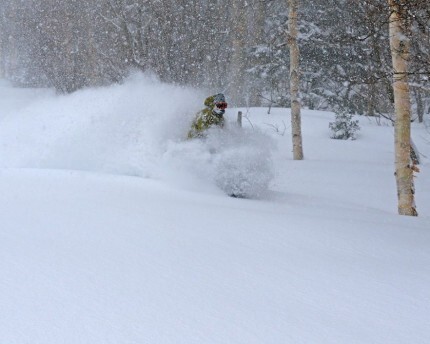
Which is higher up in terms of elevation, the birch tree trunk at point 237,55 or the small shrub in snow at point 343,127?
the birch tree trunk at point 237,55

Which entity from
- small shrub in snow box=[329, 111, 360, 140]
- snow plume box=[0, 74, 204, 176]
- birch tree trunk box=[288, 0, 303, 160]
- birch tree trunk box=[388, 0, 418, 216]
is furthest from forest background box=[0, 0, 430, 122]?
birch tree trunk box=[388, 0, 418, 216]

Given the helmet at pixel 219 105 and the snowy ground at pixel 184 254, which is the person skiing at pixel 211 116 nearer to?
the helmet at pixel 219 105

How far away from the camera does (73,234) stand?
14.3 ft

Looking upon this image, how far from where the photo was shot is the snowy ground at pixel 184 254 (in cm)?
279

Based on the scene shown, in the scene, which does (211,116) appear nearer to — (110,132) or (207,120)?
(207,120)

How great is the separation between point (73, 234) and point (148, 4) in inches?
792

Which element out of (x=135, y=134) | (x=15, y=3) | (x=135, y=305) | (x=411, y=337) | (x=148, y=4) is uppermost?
(x=15, y=3)

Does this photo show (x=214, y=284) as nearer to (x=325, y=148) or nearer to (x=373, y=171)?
(x=373, y=171)

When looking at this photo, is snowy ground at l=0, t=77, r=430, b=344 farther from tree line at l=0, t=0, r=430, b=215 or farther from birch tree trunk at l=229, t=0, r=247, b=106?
birch tree trunk at l=229, t=0, r=247, b=106

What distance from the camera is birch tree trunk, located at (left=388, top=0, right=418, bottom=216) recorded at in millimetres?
7586

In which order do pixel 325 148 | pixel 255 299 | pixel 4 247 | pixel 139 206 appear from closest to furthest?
pixel 255 299 < pixel 4 247 < pixel 139 206 < pixel 325 148

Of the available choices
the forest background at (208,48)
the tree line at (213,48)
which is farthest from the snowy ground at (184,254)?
the forest background at (208,48)

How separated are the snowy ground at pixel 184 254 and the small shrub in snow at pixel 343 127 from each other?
31.8ft

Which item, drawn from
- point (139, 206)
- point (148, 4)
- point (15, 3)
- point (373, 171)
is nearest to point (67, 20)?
point (148, 4)
